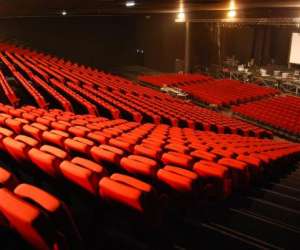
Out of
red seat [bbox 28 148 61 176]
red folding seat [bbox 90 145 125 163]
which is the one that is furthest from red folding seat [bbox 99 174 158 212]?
red folding seat [bbox 90 145 125 163]

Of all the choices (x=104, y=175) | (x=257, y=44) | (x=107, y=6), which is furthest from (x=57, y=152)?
(x=257, y=44)

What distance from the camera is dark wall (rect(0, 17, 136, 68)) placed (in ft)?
39.1

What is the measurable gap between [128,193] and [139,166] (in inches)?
19.6

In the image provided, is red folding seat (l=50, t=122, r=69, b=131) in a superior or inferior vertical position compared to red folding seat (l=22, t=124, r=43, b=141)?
inferior

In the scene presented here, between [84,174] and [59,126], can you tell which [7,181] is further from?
[59,126]

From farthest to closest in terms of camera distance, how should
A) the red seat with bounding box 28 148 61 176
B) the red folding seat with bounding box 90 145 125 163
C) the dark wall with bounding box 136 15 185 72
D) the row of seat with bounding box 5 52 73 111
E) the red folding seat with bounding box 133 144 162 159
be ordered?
the dark wall with bounding box 136 15 185 72 < the row of seat with bounding box 5 52 73 111 < the red folding seat with bounding box 133 144 162 159 < the red folding seat with bounding box 90 145 125 163 < the red seat with bounding box 28 148 61 176

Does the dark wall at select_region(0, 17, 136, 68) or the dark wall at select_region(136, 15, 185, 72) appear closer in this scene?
the dark wall at select_region(0, 17, 136, 68)

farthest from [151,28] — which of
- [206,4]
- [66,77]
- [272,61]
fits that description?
[66,77]

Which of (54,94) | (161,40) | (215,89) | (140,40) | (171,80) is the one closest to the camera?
(54,94)

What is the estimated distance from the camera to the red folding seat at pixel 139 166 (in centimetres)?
167

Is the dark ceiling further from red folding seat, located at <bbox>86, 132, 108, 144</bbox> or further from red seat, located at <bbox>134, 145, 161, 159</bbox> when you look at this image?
red seat, located at <bbox>134, 145, 161, 159</bbox>

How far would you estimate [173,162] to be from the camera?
6.75 ft

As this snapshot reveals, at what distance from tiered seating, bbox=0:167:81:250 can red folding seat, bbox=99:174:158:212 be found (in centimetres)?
21

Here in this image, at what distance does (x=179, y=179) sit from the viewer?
5.13 feet
